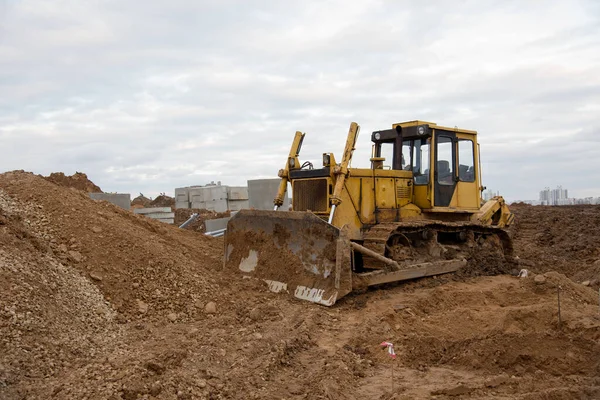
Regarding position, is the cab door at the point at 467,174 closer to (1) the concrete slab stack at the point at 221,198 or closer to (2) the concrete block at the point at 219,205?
(1) the concrete slab stack at the point at 221,198

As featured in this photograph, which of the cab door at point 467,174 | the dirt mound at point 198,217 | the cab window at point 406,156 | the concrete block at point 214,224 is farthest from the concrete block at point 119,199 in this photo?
the cab door at point 467,174

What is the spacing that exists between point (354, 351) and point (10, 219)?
4898 mm

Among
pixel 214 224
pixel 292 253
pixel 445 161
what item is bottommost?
pixel 292 253

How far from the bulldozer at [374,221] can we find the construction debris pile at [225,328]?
38 cm

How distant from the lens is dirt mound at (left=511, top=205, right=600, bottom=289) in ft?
38.4

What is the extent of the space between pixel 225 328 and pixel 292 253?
2265 millimetres

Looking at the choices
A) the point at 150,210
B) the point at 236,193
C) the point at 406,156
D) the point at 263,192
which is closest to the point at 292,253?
the point at 406,156

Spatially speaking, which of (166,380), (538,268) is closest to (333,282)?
(166,380)

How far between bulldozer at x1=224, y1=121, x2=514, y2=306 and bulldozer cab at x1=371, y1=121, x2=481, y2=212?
0.06 ft

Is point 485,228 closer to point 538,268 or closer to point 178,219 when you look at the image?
point 538,268

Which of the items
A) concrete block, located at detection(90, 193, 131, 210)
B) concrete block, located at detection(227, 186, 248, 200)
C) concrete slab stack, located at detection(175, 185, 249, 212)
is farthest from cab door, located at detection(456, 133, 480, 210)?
concrete block, located at detection(227, 186, 248, 200)

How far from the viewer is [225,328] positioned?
6.35 meters

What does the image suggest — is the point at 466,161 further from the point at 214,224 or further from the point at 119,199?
the point at 119,199

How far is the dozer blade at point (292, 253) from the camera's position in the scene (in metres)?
7.72
